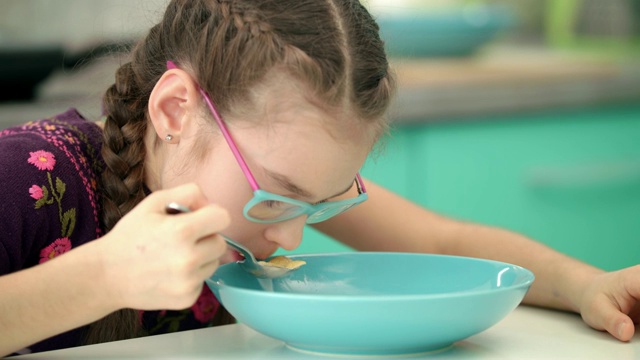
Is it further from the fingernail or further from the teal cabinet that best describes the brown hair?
the teal cabinet

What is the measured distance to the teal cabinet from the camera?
220 centimetres

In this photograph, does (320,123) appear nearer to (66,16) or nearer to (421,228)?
(421,228)

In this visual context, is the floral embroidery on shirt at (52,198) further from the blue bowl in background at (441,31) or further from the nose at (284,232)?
the blue bowl in background at (441,31)

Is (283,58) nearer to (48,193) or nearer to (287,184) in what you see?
(287,184)

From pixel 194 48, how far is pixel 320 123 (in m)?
0.18

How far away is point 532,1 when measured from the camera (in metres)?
3.14

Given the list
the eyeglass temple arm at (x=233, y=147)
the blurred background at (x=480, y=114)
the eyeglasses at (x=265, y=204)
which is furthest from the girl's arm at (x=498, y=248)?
the blurred background at (x=480, y=114)

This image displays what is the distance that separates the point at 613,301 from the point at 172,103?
0.54 meters

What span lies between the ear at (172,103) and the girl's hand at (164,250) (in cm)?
24

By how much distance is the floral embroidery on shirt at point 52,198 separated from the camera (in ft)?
3.37

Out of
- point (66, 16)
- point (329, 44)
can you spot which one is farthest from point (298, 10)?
point (66, 16)

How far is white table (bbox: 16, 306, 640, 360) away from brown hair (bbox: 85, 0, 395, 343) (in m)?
0.21

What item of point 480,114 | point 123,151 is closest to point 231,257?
point 123,151

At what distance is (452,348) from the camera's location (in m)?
0.88
